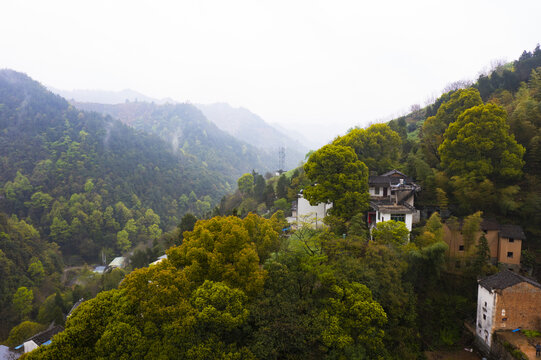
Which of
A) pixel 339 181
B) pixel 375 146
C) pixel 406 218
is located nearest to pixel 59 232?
pixel 339 181

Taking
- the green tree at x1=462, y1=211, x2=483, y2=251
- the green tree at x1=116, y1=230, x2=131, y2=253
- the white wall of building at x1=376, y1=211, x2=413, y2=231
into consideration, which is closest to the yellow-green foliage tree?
the green tree at x1=462, y1=211, x2=483, y2=251

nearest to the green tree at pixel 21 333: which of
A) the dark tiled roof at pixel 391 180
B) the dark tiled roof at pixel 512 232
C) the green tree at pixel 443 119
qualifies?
the dark tiled roof at pixel 391 180

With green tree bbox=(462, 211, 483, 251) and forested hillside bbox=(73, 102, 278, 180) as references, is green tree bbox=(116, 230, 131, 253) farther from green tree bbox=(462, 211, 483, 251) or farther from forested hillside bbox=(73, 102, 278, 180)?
green tree bbox=(462, 211, 483, 251)

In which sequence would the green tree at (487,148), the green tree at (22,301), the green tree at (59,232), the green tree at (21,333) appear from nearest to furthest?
Answer: 1. the green tree at (487,148)
2. the green tree at (21,333)
3. the green tree at (22,301)
4. the green tree at (59,232)

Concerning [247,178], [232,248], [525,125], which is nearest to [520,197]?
[525,125]

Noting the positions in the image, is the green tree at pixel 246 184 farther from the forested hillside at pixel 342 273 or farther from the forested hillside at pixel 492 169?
the forested hillside at pixel 492 169

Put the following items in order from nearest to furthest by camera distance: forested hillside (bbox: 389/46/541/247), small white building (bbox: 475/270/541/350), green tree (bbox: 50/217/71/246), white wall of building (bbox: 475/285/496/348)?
small white building (bbox: 475/270/541/350), white wall of building (bbox: 475/285/496/348), forested hillside (bbox: 389/46/541/247), green tree (bbox: 50/217/71/246)
